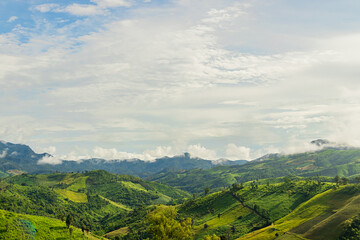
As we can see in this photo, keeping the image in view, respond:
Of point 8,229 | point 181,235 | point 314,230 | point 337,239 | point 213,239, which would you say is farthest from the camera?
point 314,230

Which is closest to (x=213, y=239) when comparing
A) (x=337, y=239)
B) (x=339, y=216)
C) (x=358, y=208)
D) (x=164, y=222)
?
(x=164, y=222)

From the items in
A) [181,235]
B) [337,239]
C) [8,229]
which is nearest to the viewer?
[181,235]

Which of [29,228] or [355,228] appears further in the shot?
[29,228]

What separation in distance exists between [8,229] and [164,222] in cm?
12257

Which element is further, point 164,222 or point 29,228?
point 29,228

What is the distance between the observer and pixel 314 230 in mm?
191875

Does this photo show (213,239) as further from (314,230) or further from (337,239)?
(314,230)

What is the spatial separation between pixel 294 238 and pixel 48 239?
181202mm

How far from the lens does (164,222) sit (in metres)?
127

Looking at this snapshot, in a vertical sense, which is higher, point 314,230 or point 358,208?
point 358,208

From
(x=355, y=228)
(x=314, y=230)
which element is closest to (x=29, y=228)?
(x=314, y=230)

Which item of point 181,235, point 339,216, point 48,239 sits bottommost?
point 48,239

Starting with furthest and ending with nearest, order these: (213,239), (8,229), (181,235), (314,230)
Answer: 1. (314,230)
2. (8,229)
3. (181,235)
4. (213,239)

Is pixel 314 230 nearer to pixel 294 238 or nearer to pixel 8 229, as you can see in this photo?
pixel 294 238
